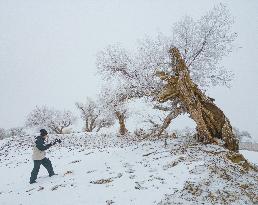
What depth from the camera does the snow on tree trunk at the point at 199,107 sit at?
18.6 metres

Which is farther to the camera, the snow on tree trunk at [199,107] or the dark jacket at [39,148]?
the snow on tree trunk at [199,107]

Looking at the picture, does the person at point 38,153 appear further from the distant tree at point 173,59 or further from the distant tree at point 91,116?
the distant tree at point 91,116

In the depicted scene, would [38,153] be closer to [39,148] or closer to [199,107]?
[39,148]

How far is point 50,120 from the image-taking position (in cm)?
6856

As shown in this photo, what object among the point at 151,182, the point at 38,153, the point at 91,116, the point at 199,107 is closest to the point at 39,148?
the point at 38,153

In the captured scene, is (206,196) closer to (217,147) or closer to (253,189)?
(253,189)

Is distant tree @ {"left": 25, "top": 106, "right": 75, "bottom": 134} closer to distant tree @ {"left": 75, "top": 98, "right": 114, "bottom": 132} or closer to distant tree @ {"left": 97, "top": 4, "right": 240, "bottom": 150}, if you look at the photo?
distant tree @ {"left": 75, "top": 98, "right": 114, "bottom": 132}

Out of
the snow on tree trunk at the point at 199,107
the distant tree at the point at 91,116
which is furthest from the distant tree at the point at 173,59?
the distant tree at the point at 91,116

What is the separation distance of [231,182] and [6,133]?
113 metres

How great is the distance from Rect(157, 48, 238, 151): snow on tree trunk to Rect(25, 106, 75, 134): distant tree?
52.0 metres

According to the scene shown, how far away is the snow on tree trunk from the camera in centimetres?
1862

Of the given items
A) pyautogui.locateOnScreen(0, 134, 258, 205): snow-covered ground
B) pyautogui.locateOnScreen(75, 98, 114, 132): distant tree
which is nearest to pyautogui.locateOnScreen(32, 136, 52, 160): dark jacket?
pyautogui.locateOnScreen(0, 134, 258, 205): snow-covered ground

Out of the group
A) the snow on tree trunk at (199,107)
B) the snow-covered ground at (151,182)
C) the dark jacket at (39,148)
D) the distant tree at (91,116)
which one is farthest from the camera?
the distant tree at (91,116)

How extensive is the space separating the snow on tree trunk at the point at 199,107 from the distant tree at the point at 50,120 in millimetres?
51957
